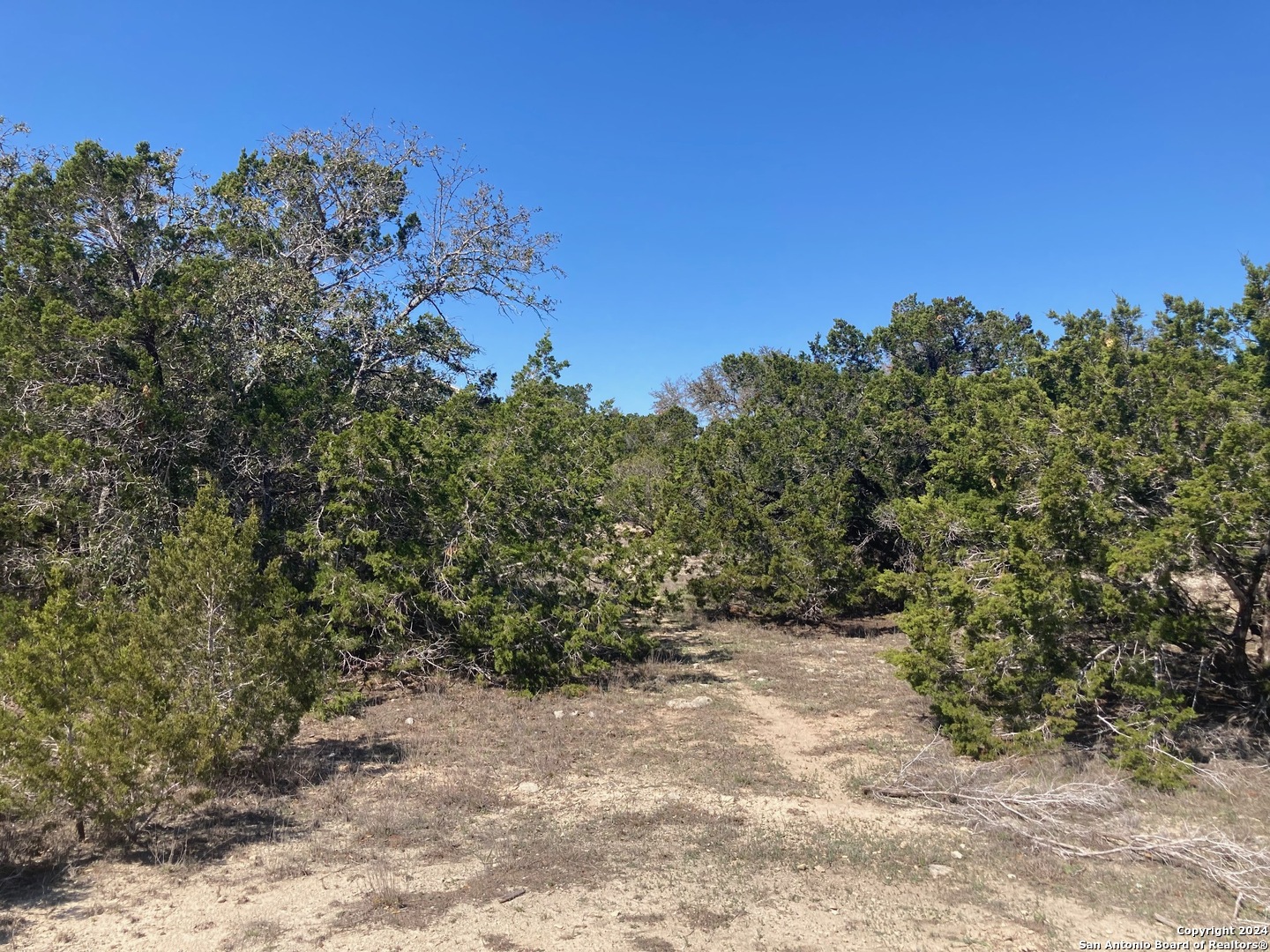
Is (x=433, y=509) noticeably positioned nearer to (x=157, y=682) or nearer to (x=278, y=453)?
(x=278, y=453)

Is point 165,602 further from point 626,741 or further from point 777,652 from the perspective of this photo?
point 777,652

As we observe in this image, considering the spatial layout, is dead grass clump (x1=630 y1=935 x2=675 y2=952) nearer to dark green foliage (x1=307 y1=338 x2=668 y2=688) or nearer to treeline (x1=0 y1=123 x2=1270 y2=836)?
treeline (x1=0 y1=123 x2=1270 y2=836)

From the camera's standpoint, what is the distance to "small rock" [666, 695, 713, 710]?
10.9 meters

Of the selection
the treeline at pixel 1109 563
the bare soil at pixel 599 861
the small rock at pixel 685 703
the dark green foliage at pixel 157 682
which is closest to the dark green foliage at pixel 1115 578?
the treeline at pixel 1109 563

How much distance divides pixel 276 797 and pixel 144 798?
5.46ft

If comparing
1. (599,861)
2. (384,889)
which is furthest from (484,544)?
(384,889)

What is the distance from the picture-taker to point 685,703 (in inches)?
436

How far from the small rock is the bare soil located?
1214mm

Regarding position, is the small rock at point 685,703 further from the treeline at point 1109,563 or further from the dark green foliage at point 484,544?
the treeline at point 1109,563

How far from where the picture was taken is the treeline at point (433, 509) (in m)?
6.76

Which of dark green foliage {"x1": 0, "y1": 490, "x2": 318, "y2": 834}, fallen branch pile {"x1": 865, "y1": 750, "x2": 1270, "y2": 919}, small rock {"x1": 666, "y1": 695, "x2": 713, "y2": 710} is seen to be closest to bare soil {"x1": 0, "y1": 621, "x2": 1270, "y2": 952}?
fallen branch pile {"x1": 865, "y1": 750, "x2": 1270, "y2": 919}

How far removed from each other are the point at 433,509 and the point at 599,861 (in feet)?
21.8

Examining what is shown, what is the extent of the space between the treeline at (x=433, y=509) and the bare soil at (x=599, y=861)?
2.07 feet

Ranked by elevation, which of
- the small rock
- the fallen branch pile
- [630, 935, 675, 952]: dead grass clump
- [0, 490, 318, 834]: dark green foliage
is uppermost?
[0, 490, 318, 834]: dark green foliage
